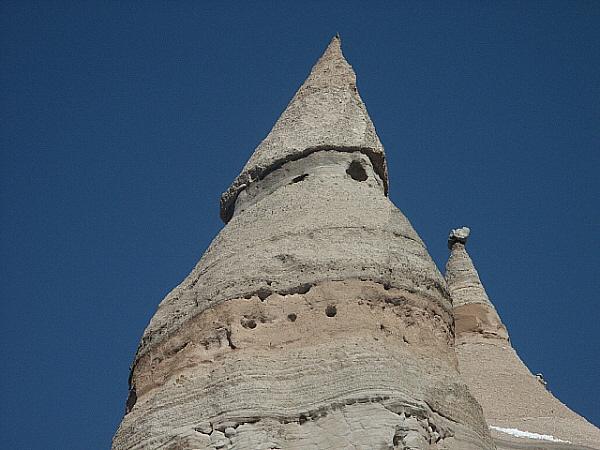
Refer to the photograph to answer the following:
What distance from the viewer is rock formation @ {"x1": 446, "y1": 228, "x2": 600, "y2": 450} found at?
1645 cm

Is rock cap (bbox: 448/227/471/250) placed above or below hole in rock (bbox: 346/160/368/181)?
above

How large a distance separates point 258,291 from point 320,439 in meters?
1.91

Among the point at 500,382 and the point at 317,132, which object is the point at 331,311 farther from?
the point at 500,382

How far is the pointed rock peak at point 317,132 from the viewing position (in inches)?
463

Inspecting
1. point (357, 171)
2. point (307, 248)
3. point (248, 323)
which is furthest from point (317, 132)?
point (248, 323)

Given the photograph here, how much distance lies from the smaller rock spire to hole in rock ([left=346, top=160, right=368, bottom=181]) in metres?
8.92

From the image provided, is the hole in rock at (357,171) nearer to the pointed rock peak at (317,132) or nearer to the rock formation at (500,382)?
the pointed rock peak at (317,132)

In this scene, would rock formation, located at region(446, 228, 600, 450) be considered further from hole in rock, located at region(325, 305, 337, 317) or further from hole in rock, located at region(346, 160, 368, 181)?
hole in rock, located at region(325, 305, 337, 317)

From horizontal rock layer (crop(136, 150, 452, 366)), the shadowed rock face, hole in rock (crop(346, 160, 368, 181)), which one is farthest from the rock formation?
the shadowed rock face

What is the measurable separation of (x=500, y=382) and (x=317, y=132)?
847 centimetres

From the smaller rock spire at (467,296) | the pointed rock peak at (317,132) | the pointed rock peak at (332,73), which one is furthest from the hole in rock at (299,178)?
the smaller rock spire at (467,296)

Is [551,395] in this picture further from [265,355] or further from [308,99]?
[265,355]

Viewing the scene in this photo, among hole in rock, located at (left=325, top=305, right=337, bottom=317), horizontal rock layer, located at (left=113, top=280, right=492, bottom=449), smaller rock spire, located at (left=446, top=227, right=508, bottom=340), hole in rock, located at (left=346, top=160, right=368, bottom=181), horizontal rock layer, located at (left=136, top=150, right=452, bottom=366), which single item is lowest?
horizontal rock layer, located at (left=113, top=280, right=492, bottom=449)

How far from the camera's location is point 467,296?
20.9 metres
